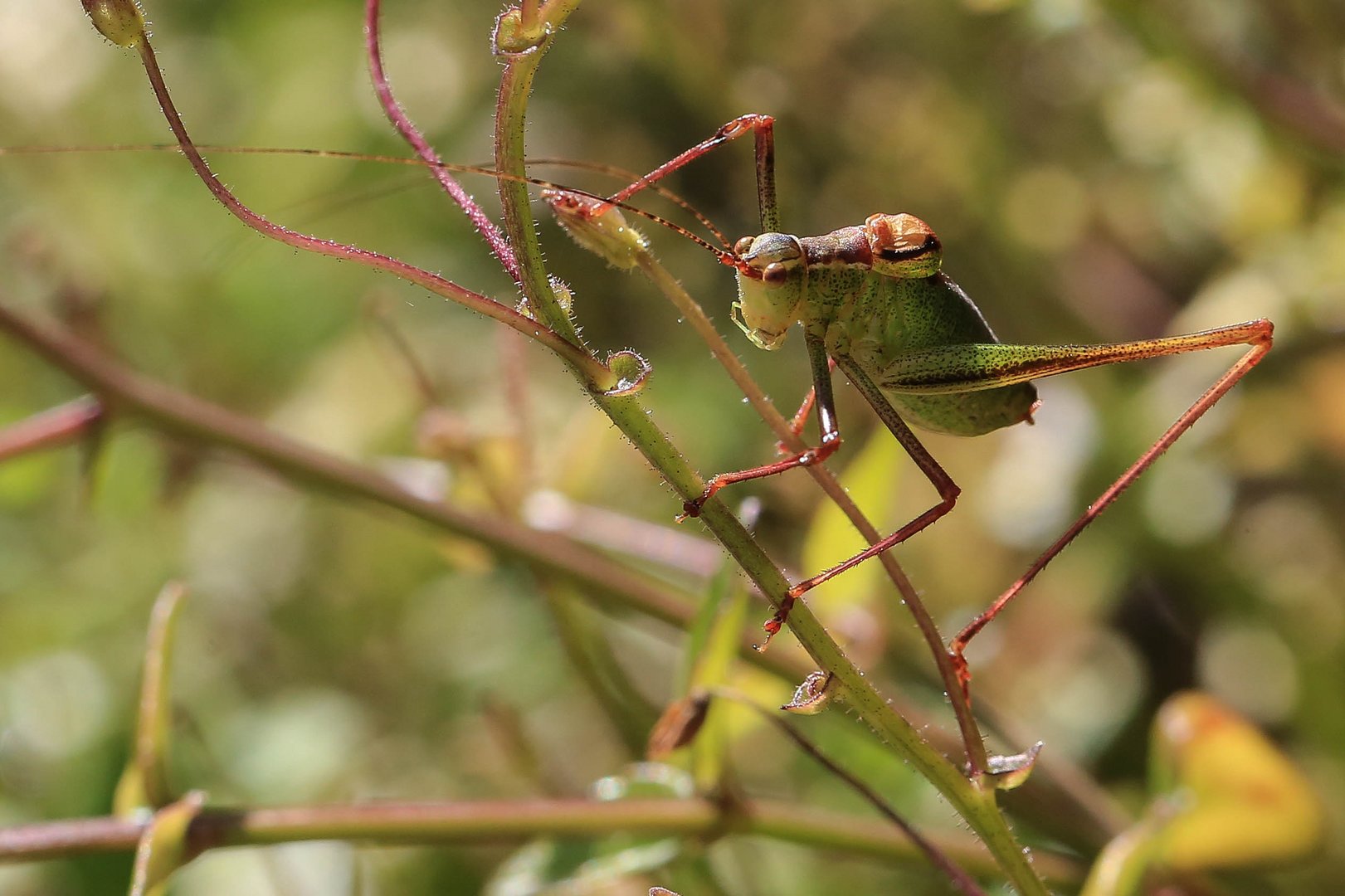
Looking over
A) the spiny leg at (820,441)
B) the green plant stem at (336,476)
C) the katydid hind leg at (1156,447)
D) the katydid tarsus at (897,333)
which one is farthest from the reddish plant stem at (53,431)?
the katydid hind leg at (1156,447)

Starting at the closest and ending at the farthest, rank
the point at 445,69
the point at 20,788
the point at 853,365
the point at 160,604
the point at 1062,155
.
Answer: the point at 160,604 → the point at 853,365 → the point at 20,788 → the point at 1062,155 → the point at 445,69

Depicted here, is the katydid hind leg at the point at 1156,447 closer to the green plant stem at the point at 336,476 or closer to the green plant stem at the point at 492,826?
the green plant stem at the point at 492,826

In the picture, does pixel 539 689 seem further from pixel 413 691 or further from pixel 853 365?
pixel 853 365

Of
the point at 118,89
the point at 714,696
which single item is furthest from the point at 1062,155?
the point at 118,89

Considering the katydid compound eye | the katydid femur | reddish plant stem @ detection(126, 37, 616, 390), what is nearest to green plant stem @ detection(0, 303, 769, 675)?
the katydid femur

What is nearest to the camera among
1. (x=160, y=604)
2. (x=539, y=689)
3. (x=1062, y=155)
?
(x=160, y=604)

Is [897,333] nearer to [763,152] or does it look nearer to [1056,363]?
[1056,363]

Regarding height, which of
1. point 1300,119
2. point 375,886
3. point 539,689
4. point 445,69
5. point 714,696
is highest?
point 445,69
